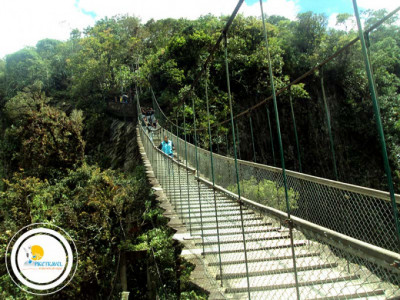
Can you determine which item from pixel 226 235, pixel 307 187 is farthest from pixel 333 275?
pixel 226 235

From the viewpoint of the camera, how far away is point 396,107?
11.5 metres

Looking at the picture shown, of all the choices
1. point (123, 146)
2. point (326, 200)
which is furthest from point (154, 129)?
point (326, 200)

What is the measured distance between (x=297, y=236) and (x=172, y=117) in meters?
9.78

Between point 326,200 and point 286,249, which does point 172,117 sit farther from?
point 286,249

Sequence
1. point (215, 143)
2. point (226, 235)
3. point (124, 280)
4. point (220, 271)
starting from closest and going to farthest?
point (220, 271), point (226, 235), point (124, 280), point (215, 143)

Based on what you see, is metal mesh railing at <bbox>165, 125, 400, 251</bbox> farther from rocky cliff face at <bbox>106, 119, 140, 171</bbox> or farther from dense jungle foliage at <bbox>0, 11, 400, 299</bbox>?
rocky cliff face at <bbox>106, 119, 140, 171</bbox>

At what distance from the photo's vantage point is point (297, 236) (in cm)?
155

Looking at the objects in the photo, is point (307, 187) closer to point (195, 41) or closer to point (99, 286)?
point (99, 286)

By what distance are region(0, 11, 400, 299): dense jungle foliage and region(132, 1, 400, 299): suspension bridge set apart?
3967 mm

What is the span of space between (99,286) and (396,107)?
12.1 meters

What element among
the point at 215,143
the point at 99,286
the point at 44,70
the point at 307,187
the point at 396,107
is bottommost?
the point at 99,286

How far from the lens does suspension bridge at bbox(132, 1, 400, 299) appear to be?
48.4 inches

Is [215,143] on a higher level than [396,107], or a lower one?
lower

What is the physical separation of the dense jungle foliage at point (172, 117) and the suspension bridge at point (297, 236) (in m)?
3.97
